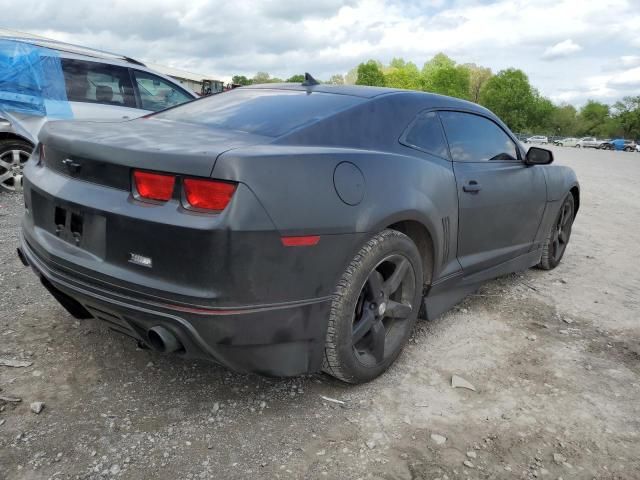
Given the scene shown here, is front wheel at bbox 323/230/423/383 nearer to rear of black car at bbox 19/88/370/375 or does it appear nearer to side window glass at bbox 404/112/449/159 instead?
rear of black car at bbox 19/88/370/375

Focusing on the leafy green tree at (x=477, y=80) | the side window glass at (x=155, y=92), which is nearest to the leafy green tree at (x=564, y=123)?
the leafy green tree at (x=477, y=80)

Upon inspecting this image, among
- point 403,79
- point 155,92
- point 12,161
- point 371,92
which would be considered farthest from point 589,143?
point 371,92

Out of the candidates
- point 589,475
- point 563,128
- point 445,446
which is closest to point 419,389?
point 445,446

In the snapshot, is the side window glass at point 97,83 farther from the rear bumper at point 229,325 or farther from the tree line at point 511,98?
the tree line at point 511,98

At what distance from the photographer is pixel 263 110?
9.46 ft

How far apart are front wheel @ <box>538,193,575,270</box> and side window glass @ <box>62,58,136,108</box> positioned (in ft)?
17.8

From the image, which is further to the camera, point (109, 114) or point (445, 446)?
point (109, 114)

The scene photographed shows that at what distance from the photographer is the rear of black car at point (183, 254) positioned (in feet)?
6.72

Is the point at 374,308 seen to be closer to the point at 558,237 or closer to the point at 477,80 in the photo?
the point at 558,237

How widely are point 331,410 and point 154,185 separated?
133 centimetres

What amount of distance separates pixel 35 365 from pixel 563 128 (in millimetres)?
114962

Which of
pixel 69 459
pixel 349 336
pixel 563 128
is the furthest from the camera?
pixel 563 128

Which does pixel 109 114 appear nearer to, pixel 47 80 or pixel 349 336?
pixel 47 80

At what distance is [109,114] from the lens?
22.8ft
